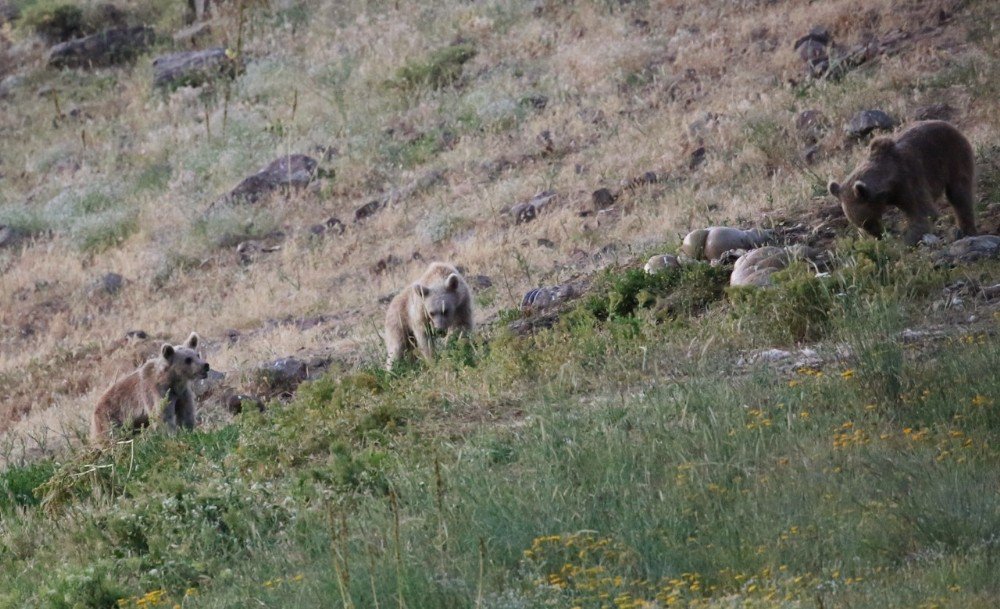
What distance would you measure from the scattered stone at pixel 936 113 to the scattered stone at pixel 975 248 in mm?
5726

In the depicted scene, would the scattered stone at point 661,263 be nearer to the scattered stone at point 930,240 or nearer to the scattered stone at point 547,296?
the scattered stone at point 547,296

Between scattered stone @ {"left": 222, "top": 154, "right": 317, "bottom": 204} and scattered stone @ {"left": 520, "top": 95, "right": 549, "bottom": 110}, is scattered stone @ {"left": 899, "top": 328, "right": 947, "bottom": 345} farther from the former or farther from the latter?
scattered stone @ {"left": 222, "top": 154, "right": 317, "bottom": 204}

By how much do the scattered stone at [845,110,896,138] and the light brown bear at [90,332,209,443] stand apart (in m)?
9.56

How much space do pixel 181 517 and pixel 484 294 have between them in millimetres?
8755

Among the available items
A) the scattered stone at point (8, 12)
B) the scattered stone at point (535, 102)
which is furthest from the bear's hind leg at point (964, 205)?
the scattered stone at point (8, 12)

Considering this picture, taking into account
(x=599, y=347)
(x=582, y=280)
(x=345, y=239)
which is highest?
(x=599, y=347)


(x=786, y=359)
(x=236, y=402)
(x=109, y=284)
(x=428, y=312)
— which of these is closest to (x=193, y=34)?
(x=109, y=284)

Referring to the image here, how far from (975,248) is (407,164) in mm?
14367

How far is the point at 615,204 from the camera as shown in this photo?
63.2 ft

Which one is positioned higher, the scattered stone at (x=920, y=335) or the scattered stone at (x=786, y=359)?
the scattered stone at (x=920, y=335)

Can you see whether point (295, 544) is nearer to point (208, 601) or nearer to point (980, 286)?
point (208, 601)

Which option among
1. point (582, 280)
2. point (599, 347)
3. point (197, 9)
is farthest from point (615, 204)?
point (197, 9)

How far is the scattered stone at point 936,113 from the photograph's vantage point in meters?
17.3

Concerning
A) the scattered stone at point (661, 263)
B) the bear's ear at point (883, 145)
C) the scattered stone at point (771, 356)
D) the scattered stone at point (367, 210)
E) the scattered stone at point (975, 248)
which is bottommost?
the scattered stone at point (367, 210)
